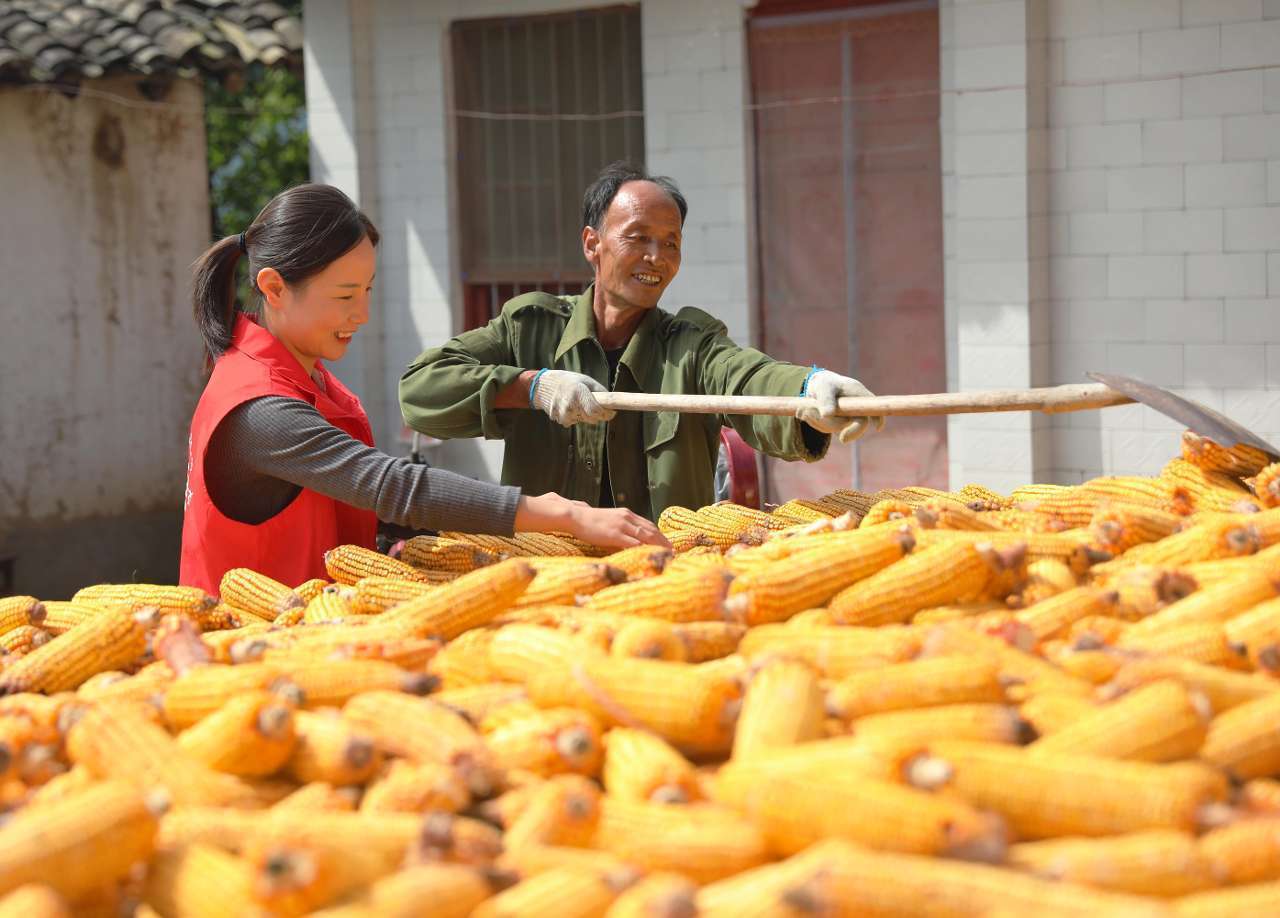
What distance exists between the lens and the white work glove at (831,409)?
4.26 meters

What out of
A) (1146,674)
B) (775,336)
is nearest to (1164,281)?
(775,336)

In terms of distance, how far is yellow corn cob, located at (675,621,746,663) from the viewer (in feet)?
9.70

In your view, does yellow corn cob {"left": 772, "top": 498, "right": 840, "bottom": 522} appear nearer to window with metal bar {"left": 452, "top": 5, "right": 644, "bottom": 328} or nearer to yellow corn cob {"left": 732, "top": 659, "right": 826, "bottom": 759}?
yellow corn cob {"left": 732, "top": 659, "right": 826, "bottom": 759}

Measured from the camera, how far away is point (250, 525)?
4.32 m

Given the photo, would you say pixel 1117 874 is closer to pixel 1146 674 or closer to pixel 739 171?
pixel 1146 674

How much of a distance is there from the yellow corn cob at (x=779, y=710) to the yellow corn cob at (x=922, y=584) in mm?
545

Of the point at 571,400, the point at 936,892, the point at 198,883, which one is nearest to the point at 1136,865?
the point at 936,892

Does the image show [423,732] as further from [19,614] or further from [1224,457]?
[1224,457]

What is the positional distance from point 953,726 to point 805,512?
1919 millimetres

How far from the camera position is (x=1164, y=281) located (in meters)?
7.99

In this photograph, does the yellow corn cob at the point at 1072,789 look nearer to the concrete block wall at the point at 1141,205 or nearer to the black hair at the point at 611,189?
the black hair at the point at 611,189

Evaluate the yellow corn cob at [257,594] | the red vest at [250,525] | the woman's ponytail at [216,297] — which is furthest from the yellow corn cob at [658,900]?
the woman's ponytail at [216,297]

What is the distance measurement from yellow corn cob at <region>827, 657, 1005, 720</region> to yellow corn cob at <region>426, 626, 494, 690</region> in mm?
767

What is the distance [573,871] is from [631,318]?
11.2 feet
